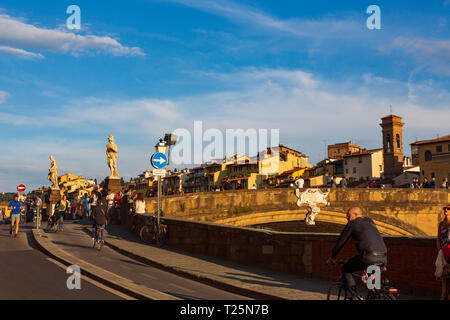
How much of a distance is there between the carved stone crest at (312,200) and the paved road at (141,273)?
19.6 metres

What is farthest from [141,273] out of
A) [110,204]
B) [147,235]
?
[110,204]

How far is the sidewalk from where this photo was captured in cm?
773

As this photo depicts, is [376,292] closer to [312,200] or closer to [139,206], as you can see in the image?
[139,206]

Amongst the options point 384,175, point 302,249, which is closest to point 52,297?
point 302,249

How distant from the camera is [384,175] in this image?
3123 inches

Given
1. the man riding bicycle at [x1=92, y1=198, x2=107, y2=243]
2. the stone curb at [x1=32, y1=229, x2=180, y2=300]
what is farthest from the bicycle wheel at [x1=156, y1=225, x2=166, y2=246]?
the stone curb at [x1=32, y1=229, x2=180, y2=300]

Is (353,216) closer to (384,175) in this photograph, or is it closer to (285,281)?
(285,281)

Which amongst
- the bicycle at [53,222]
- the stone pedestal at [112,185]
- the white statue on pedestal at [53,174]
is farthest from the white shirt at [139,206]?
the white statue on pedestal at [53,174]

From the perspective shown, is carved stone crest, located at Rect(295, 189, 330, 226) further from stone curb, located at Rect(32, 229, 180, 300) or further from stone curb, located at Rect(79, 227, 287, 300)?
stone curb, located at Rect(32, 229, 180, 300)

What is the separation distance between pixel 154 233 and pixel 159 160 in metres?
2.32

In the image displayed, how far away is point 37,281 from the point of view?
8.38m

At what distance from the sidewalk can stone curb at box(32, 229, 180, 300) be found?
1367mm

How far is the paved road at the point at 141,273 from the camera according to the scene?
7.90m

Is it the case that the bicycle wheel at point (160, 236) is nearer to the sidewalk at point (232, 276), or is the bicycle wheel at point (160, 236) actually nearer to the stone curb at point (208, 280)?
the sidewalk at point (232, 276)
